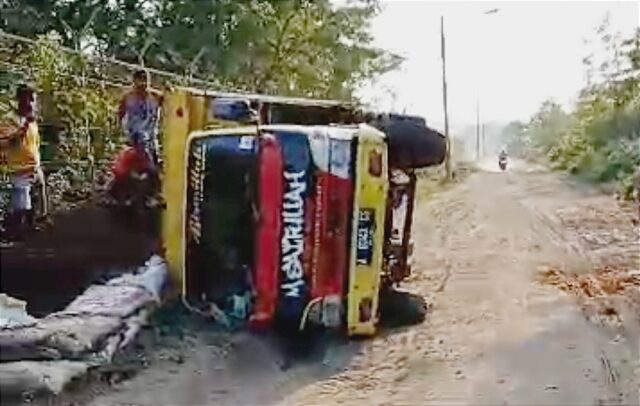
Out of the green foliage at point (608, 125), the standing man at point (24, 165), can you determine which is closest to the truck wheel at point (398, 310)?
the standing man at point (24, 165)

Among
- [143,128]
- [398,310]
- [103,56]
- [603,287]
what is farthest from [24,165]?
[603,287]

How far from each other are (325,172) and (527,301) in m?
2.25

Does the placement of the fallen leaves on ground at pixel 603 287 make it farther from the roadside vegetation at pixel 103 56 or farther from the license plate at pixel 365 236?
the roadside vegetation at pixel 103 56

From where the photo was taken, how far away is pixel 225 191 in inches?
235

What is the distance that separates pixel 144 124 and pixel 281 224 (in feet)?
5.59

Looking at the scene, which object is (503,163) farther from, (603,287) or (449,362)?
(449,362)

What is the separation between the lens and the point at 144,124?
705 centimetres

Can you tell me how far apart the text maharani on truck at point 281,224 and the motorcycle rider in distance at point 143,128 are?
0.65 meters

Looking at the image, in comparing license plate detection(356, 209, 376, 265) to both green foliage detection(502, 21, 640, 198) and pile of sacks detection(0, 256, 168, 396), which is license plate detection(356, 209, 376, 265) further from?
green foliage detection(502, 21, 640, 198)

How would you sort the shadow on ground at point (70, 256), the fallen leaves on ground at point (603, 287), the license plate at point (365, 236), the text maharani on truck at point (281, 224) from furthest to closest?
the fallen leaves on ground at point (603, 287) → the license plate at point (365, 236) → the text maharani on truck at point (281, 224) → the shadow on ground at point (70, 256)

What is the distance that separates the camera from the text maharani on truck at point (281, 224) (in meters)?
5.84

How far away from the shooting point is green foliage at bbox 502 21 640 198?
1920 cm

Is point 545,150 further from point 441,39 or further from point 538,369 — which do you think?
point 538,369

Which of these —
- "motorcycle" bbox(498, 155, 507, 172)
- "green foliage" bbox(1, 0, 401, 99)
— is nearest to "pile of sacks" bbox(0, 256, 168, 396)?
"green foliage" bbox(1, 0, 401, 99)
